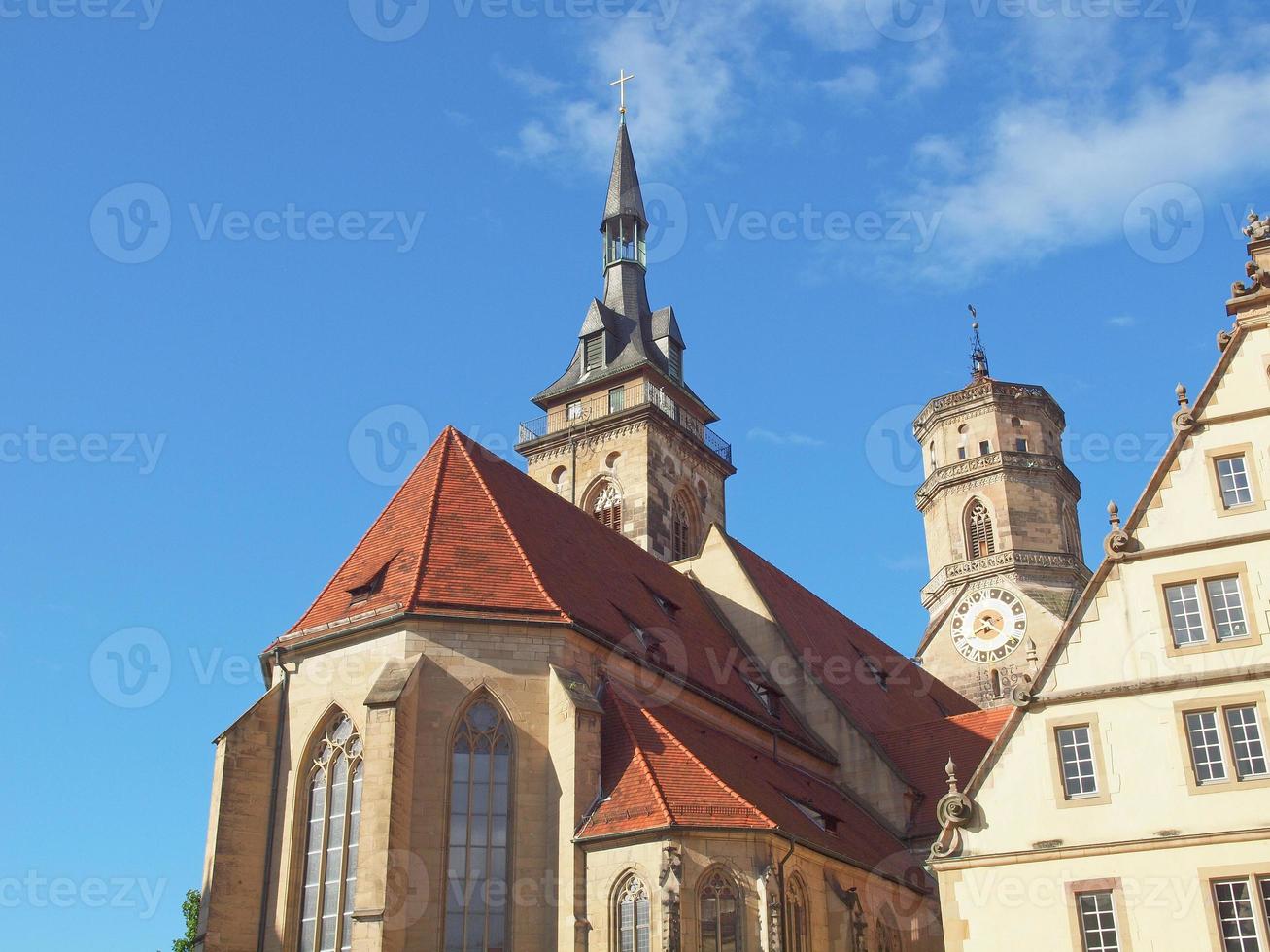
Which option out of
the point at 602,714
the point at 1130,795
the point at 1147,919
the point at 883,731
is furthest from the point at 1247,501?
the point at 883,731

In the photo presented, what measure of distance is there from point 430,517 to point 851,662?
590 inches

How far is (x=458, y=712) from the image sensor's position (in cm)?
2311

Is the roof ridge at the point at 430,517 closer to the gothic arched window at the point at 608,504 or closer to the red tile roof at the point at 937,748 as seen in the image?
the red tile roof at the point at 937,748

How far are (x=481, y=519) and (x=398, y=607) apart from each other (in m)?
3.73

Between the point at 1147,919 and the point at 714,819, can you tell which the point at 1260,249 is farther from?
the point at 714,819

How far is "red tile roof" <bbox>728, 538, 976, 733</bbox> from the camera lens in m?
34.4

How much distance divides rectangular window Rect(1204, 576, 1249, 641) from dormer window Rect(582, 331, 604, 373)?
28390mm

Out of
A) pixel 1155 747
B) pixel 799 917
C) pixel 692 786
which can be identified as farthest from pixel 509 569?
pixel 1155 747

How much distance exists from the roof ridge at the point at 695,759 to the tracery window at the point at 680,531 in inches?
745

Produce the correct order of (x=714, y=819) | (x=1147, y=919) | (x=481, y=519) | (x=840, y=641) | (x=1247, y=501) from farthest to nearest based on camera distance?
(x=840, y=641) → (x=481, y=519) → (x=714, y=819) → (x=1247, y=501) → (x=1147, y=919)

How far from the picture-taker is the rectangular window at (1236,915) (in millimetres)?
18000

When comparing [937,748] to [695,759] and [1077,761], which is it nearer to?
[695,759]

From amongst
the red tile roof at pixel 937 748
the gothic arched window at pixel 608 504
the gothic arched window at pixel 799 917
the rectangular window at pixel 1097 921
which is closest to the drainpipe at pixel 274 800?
the gothic arched window at pixel 799 917

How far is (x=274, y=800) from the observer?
23.7 m
